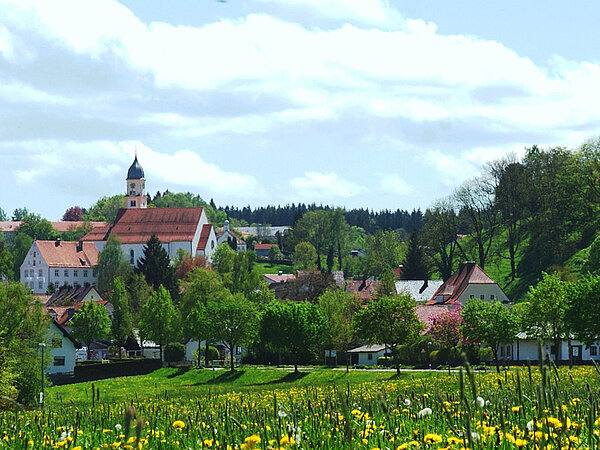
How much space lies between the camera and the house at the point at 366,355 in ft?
284

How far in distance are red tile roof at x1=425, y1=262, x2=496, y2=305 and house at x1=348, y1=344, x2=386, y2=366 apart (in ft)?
68.3

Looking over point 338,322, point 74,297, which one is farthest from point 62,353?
point 74,297

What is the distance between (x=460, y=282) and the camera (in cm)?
11000

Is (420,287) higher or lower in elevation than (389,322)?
higher

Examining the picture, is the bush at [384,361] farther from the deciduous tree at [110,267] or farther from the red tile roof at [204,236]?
the red tile roof at [204,236]

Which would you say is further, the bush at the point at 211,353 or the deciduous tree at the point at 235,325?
the bush at the point at 211,353

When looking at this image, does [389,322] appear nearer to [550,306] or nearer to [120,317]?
[550,306]

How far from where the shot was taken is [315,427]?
9992 millimetres

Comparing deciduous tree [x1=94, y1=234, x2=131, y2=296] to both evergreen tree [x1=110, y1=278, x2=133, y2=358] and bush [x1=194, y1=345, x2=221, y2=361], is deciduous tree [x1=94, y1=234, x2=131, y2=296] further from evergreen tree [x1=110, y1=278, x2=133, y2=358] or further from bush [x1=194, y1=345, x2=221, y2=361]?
bush [x1=194, y1=345, x2=221, y2=361]

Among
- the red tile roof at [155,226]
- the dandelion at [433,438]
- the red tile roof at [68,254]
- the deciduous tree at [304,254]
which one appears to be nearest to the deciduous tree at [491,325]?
the dandelion at [433,438]

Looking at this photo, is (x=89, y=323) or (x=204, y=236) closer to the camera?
(x=89, y=323)

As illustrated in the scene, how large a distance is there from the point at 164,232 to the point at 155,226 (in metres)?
2.40

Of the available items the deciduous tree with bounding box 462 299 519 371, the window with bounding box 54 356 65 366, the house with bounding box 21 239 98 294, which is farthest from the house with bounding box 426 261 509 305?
the house with bounding box 21 239 98 294

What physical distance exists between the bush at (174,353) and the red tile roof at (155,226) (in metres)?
82.2
